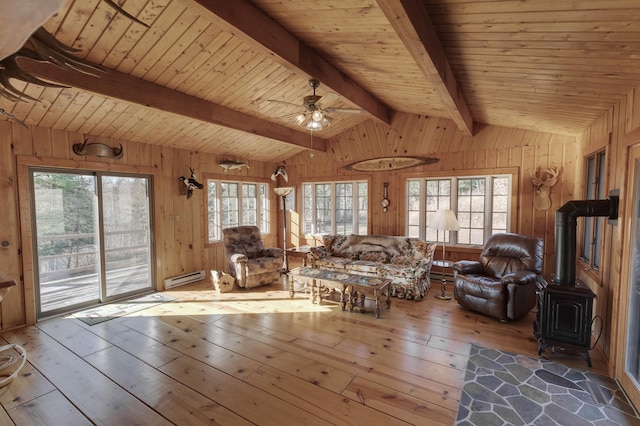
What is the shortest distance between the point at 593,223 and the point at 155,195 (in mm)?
6225

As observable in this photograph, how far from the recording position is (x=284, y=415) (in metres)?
2.31

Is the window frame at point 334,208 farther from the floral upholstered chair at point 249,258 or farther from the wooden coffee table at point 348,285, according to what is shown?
the wooden coffee table at point 348,285

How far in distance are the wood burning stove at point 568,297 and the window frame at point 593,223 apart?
41cm

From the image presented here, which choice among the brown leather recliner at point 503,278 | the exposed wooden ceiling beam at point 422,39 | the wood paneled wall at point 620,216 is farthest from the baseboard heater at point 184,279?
the wood paneled wall at point 620,216

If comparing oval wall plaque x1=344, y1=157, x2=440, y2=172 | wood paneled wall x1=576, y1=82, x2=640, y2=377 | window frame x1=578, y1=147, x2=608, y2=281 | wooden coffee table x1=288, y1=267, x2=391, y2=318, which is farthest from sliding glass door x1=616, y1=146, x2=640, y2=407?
oval wall plaque x1=344, y1=157, x2=440, y2=172

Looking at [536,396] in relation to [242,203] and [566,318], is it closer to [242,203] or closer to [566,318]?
[566,318]

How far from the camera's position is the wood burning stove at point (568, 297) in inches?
115

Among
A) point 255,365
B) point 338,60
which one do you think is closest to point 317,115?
point 338,60

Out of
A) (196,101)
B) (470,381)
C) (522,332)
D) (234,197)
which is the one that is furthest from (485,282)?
(234,197)

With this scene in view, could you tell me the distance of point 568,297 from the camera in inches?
118

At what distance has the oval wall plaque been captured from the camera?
5.93 metres

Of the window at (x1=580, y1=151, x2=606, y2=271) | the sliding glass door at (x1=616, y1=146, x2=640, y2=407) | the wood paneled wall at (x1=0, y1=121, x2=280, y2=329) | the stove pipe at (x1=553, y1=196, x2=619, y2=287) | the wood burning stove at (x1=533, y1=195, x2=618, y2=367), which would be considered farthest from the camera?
the wood paneled wall at (x1=0, y1=121, x2=280, y2=329)

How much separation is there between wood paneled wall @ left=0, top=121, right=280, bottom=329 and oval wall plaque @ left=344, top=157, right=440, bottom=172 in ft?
7.67

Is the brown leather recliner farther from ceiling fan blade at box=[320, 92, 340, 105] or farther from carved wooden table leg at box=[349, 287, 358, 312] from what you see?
ceiling fan blade at box=[320, 92, 340, 105]
